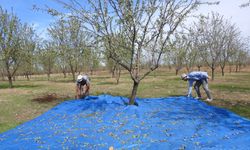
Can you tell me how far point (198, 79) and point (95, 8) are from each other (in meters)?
6.11

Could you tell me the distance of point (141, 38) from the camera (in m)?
11.3

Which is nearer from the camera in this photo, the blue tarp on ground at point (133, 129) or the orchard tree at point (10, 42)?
the blue tarp on ground at point (133, 129)

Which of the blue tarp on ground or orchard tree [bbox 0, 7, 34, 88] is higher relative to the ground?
orchard tree [bbox 0, 7, 34, 88]

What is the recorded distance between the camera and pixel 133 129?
746cm

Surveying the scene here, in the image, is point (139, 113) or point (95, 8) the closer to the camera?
point (139, 113)

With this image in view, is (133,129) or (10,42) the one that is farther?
(10,42)

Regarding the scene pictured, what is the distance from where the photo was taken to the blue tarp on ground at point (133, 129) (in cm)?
608

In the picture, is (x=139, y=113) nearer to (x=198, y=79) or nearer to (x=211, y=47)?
(x=198, y=79)

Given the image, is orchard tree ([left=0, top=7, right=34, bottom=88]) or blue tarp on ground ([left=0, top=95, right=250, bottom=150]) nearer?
blue tarp on ground ([left=0, top=95, right=250, bottom=150])

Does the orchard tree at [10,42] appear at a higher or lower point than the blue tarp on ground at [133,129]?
higher

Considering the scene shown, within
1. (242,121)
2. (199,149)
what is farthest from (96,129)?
(242,121)

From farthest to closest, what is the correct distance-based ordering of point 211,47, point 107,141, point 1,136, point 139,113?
point 211,47
point 139,113
point 1,136
point 107,141

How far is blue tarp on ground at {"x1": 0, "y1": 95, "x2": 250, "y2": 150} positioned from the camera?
6082 millimetres

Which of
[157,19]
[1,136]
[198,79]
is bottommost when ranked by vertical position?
[1,136]
